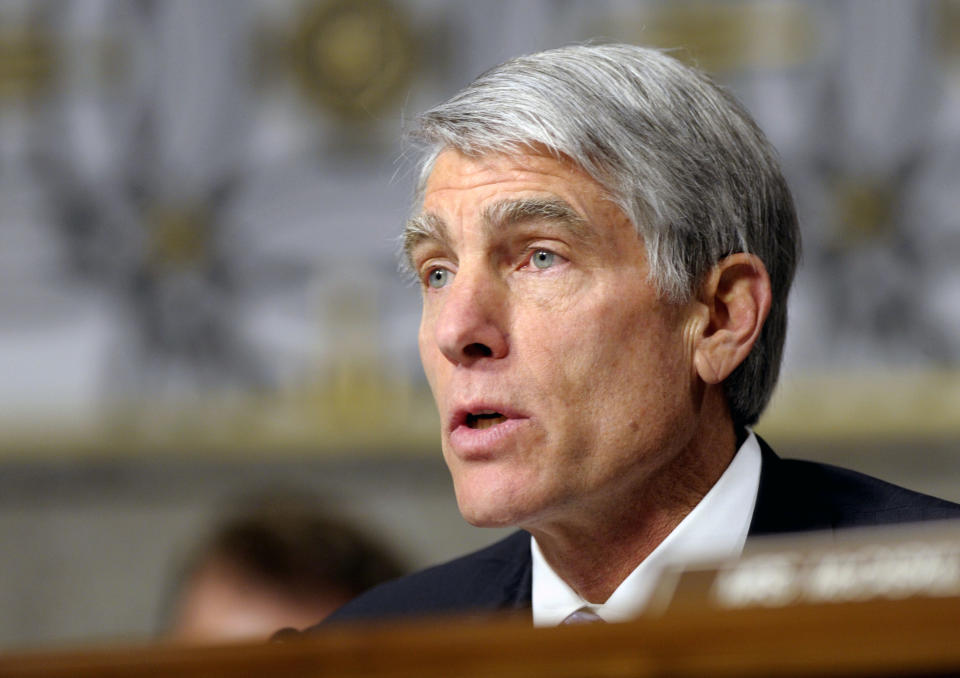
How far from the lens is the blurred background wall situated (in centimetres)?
505

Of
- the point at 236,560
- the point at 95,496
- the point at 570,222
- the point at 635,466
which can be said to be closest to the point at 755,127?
the point at 570,222

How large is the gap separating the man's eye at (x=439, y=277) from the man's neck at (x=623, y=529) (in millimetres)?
442

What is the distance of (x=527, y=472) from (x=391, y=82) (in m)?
3.40

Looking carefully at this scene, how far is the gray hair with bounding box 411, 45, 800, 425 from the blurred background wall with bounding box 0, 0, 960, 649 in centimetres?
260

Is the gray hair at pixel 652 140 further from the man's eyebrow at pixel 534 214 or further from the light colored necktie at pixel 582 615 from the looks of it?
the light colored necktie at pixel 582 615

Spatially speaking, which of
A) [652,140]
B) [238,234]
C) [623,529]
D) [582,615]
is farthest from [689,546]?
[238,234]

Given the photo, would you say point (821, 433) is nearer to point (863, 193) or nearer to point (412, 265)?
point (863, 193)

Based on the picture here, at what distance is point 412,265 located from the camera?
2.59 metres

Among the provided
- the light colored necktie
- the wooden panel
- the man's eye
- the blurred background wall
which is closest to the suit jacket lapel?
Result: the light colored necktie

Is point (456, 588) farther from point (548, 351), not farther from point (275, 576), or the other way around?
point (275, 576)

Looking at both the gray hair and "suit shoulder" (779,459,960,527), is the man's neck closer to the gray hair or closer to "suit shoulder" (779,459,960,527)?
"suit shoulder" (779,459,960,527)

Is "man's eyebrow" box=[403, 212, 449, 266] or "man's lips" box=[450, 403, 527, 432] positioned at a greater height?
"man's eyebrow" box=[403, 212, 449, 266]

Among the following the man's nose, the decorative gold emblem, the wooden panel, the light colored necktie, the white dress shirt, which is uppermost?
the decorative gold emblem

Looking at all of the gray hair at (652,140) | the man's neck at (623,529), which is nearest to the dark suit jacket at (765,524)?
the man's neck at (623,529)
